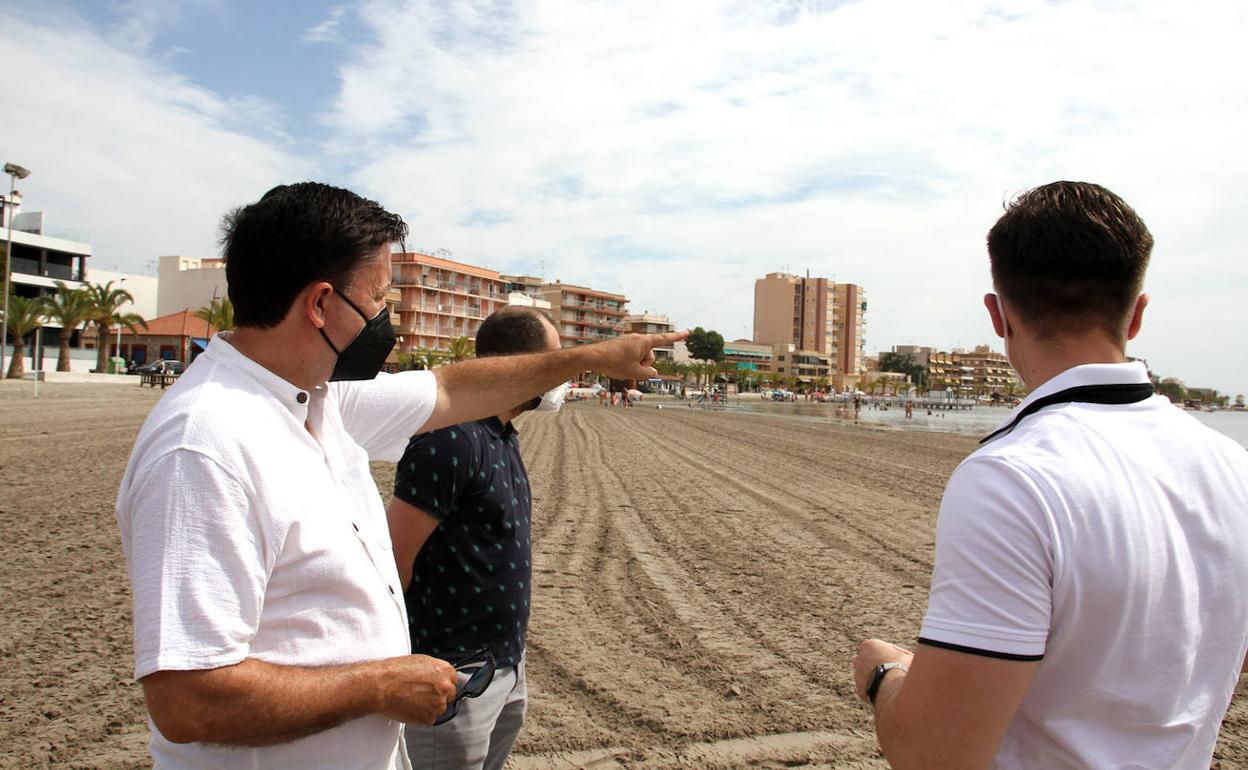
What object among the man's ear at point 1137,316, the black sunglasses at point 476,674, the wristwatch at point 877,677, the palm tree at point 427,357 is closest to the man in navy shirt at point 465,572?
the black sunglasses at point 476,674

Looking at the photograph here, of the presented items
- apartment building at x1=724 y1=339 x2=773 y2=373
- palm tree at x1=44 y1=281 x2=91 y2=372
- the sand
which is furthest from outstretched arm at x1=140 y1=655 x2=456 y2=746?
apartment building at x1=724 y1=339 x2=773 y2=373

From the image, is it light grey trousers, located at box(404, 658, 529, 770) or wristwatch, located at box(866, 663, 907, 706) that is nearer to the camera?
wristwatch, located at box(866, 663, 907, 706)

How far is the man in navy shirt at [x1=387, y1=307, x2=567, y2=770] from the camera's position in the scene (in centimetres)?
228

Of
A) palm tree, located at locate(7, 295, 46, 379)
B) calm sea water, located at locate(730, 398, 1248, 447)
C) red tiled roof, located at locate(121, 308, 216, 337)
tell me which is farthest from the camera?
red tiled roof, located at locate(121, 308, 216, 337)

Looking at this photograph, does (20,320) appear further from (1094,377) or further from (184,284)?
(1094,377)

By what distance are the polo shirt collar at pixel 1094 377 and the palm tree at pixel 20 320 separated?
51.9m

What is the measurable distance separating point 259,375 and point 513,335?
132 centimetres

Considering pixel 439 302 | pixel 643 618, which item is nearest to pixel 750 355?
pixel 439 302

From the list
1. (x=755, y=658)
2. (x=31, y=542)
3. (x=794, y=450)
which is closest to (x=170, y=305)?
(x=794, y=450)

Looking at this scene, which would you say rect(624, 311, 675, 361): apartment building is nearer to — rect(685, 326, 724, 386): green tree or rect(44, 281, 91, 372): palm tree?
rect(685, 326, 724, 386): green tree

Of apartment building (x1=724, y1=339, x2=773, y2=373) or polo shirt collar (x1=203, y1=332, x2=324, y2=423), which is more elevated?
apartment building (x1=724, y1=339, x2=773, y2=373)

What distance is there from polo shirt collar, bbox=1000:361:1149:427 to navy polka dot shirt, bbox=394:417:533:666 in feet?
5.11

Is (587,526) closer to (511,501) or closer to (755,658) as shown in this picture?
(755,658)

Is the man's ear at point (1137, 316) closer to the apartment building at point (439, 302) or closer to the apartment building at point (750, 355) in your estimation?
the apartment building at point (439, 302)
